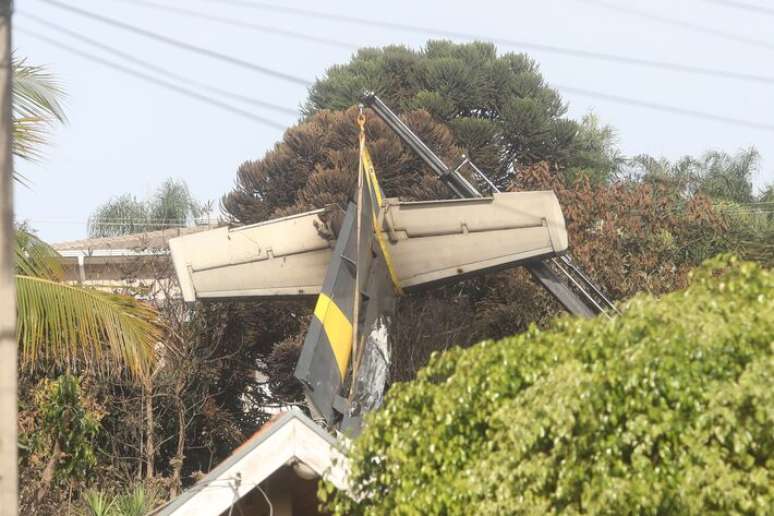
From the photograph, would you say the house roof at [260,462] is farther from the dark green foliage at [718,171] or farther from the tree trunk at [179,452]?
the dark green foliage at [718,171]

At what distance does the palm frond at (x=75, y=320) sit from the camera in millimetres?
13109

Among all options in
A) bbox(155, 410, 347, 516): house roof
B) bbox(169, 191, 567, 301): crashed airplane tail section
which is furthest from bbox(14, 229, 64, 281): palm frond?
bbox(169, 191, 567, 301): crashed airplane tail section

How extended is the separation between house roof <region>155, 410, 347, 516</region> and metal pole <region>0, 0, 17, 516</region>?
259 centimetres

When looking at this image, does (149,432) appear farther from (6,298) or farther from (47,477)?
(6,298)

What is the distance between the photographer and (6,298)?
9305 mm

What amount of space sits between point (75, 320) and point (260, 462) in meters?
2.89

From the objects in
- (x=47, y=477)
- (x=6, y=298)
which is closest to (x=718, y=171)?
(x=47, y=477)

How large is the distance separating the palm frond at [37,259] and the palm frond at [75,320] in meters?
0.34

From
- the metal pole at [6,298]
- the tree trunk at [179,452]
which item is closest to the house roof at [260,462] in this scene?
the metal pole at [6,298]

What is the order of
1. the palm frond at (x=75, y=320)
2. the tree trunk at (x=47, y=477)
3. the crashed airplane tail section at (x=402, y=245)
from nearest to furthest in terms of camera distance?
the palm frond at (x=75, y=320) < the crashed airplane tail section at (x=402, y=245) < the tree trunk at (x=47, y=477)

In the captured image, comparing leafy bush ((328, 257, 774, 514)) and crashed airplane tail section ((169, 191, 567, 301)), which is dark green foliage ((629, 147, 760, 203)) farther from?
leafy bush ((328, 257, 774, 514))

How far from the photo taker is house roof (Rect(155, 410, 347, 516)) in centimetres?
1151

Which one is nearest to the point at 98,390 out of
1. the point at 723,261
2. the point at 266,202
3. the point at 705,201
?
the point at 266,202

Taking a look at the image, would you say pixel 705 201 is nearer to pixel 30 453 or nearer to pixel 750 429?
pixel 30 453
